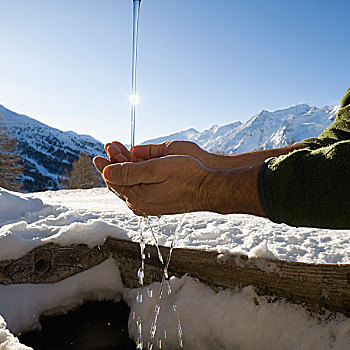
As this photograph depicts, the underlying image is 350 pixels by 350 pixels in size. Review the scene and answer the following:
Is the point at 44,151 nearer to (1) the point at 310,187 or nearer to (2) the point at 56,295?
(2) the point at 56,295

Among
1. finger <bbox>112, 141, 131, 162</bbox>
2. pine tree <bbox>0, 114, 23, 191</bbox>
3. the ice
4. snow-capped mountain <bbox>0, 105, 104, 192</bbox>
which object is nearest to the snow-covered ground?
the ice

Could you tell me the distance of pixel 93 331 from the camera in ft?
7.38

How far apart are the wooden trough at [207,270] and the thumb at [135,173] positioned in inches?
34.2

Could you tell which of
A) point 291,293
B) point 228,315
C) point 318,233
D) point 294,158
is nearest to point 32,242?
point 228,315

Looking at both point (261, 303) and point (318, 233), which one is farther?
point (318, 233)

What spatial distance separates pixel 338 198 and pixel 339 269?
32.8 inches

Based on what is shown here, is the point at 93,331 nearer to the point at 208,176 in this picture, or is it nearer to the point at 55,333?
the point at 55,333

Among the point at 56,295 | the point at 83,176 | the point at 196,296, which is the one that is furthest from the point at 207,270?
the point at 83,176

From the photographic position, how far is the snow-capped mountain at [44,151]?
246ft

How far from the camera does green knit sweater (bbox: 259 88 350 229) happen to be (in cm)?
94

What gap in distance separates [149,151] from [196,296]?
1.15m

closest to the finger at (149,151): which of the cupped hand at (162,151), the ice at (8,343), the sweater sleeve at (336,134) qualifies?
the cupped hand at (162,151)

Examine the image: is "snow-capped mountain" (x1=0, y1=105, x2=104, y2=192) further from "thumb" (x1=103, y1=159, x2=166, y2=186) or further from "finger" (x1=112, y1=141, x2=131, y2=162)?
"thumb" (x1=103, y1=159, x2=166, y2=186)

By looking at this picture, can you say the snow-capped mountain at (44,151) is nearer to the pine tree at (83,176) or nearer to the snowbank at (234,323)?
the pine tree at (83,176)
